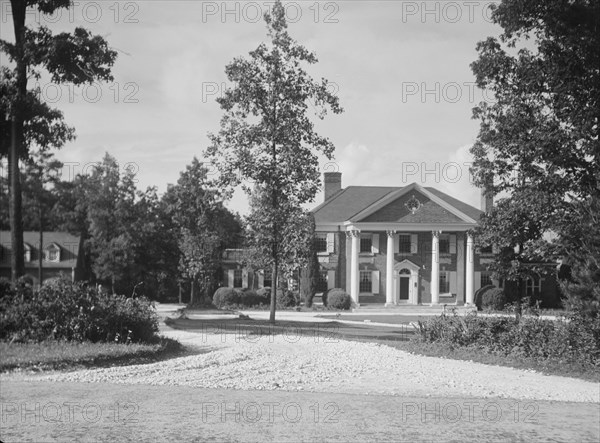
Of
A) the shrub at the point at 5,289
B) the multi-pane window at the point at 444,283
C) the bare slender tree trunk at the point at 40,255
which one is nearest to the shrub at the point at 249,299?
the multi-pane window at the point at 444,283

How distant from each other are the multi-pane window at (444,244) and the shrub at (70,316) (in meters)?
40.6

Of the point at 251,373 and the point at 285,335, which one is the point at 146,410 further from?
the point at 285,335

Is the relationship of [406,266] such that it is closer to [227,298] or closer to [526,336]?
[227,298]

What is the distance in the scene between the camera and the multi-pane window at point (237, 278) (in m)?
59.8

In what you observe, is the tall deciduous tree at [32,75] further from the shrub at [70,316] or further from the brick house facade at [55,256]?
the brick house facade at [55,256]

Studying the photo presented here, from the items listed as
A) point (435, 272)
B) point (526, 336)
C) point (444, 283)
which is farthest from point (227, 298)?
point (526, 336)


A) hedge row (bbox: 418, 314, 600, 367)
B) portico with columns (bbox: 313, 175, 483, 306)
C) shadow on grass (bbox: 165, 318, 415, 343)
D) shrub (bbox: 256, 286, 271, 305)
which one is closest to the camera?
hedge row (bbox: 418, 314, 600, 367)

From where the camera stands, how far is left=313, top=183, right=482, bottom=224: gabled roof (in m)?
53.6

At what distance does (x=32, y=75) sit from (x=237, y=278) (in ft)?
128

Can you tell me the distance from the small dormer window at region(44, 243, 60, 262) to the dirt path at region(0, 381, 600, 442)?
51054mm

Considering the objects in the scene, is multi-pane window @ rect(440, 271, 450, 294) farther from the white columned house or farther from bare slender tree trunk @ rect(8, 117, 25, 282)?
bare slender tree trunk @ rect(8, 117, 25, 282)

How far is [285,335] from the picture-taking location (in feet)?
72.4

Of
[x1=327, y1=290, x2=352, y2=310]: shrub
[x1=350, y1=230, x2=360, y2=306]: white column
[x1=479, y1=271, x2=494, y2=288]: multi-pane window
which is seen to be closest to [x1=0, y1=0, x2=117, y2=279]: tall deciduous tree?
[x1=327, y1=290, x2=352, y2=310]: shrub

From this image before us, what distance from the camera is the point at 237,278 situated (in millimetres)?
60031
